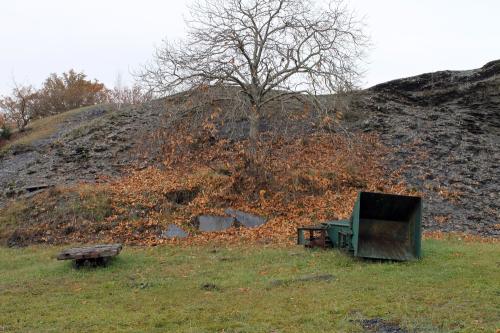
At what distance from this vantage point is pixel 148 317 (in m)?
7.30

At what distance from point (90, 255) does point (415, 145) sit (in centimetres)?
1638

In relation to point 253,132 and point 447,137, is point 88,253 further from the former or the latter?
point 447,137

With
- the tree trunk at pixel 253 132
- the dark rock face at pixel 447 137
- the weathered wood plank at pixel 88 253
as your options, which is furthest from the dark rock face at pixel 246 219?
the weathered wood plank at pixel 88 253

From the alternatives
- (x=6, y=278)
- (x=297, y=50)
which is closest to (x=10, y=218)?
(x=6, y=278)

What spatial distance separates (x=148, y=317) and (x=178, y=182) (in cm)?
1114

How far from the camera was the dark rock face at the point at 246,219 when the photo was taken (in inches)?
630

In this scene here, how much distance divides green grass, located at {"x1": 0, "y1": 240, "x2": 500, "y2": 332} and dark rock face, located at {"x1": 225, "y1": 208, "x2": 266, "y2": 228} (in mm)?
3255

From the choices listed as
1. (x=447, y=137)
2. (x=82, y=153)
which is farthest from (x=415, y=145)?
(x=82, y=153)

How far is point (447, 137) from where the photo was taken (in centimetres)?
A: 2380

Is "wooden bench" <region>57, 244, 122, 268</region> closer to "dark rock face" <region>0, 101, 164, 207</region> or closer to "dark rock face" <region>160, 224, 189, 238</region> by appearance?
"dark rock face" <region>160, 224, 189, 238</region>

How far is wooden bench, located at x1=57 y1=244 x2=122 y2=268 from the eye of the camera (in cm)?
1075

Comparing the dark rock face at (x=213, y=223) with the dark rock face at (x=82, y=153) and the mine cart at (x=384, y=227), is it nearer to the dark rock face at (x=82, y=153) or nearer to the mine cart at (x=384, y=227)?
the dark rock face at (x=82, y=153)

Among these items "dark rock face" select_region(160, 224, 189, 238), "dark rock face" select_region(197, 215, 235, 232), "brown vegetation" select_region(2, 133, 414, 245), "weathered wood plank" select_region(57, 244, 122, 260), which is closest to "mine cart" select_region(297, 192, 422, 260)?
"brown vegetation" select_region(2, 133, 414, 245)

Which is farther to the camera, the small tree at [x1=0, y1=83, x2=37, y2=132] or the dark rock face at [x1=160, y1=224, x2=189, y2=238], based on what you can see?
the small tree at [x1=0, y1=83, x2=37, y2=132]
